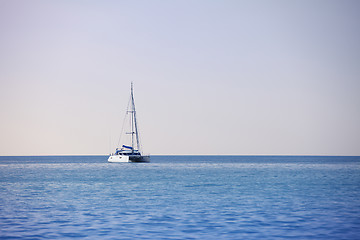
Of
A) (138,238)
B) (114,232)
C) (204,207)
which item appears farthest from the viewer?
(204,207)

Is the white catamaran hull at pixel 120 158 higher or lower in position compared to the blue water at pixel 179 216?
higher

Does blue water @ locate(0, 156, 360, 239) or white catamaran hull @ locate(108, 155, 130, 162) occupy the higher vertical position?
white catamaran hull @ locate(108, 155, 130, 162)

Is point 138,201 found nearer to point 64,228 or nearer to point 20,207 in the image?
point 20,207

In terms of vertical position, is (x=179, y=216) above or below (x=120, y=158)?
below

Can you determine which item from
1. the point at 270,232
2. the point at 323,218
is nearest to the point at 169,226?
the point at 270,232

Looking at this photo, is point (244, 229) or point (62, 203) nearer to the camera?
point (244, 229)

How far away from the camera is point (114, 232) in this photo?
22094mm

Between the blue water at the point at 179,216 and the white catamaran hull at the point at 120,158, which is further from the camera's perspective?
the white catamaran hull at the point at 120,158

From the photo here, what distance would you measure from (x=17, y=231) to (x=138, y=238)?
698cm

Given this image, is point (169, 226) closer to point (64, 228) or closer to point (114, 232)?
point (114, 232)

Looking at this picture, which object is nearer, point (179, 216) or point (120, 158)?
point (179, 216)

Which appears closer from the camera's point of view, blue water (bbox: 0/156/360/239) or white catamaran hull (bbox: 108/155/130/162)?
blue water (bbox: 0/156/360/239)

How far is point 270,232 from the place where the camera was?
72.1 feet

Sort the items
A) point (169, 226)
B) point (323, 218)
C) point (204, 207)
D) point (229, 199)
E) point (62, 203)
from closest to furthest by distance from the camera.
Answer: point (169, 226), point (323, 218), point (204, 207), point (62, 203), point (229, 199)
